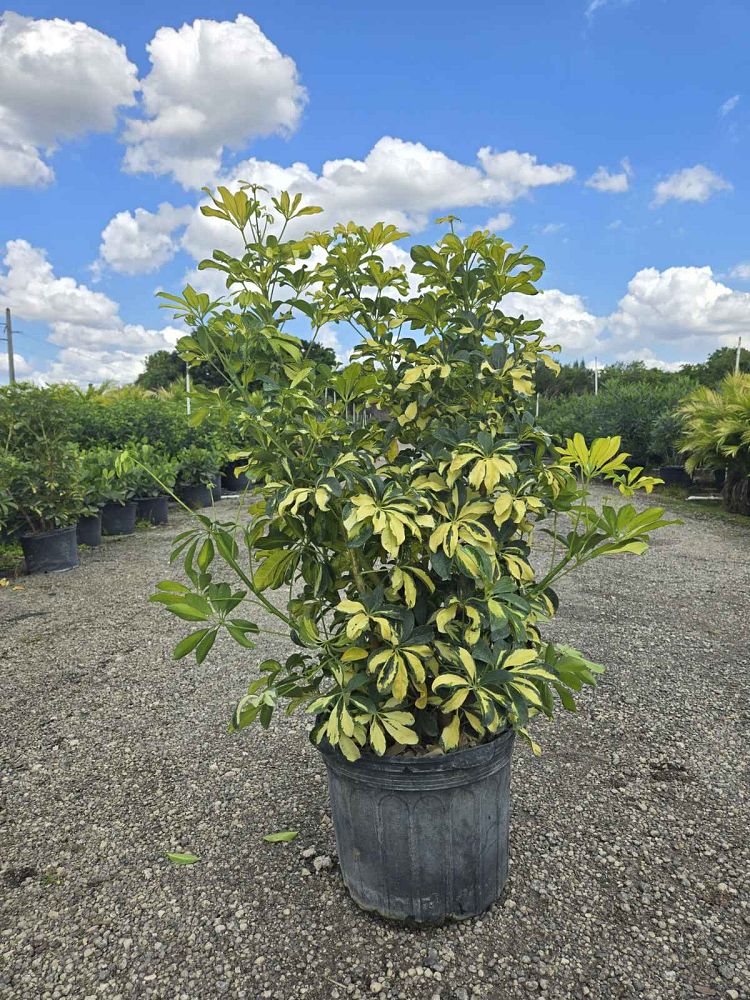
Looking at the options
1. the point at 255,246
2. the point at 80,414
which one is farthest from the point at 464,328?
the point at 80,414

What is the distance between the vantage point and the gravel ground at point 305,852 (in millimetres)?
1643

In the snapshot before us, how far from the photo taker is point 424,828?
1.72 meters

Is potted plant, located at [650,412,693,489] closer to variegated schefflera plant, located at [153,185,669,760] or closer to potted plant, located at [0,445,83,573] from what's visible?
potted plant, located at [0,445,83,573]

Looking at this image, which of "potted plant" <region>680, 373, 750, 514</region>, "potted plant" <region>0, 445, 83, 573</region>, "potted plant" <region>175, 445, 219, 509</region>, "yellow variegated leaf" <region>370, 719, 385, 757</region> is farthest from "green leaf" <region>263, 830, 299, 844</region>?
"potted plant" <region>680, 373, 750, 514</region>

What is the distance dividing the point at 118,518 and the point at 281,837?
596 cm

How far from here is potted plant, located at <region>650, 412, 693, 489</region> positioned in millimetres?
10672

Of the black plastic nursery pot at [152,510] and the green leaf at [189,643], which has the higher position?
the green leaf at [189,643]

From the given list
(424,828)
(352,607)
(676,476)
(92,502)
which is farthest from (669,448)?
(352,607)

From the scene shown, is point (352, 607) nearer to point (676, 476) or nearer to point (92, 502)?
point (92, 502)

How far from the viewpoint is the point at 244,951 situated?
1.70 m

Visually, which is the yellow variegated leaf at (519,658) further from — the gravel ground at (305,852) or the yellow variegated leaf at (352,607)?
the gravel ground at (305,852)

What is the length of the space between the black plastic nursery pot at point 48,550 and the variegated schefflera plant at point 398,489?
477cm

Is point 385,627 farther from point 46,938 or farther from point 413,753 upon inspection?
point 46,938

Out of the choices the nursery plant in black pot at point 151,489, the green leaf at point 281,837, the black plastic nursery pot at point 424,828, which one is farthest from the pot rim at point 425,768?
the nursery plant in black pot at point 151,489
